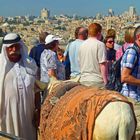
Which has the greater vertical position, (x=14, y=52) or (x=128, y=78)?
(x=14, y=52)

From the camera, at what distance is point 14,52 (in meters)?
5.25

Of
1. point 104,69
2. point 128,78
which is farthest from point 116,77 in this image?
point 128,78

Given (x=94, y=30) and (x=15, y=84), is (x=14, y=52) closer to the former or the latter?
(x=15, y=84)

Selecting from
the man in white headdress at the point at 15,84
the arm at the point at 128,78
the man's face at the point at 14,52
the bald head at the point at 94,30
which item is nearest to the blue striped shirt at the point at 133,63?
the arm at the point at 128,78

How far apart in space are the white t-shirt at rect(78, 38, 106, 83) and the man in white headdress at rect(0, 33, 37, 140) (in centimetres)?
161

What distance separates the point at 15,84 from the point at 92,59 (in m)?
1.90

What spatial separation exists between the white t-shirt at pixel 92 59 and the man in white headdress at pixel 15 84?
1607mm

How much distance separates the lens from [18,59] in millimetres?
5277

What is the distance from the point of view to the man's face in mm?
5242

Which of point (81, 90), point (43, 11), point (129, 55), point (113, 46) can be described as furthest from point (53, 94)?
point (43, 11)

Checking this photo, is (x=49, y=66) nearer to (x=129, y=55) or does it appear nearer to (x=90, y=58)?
(x=90, y=58)

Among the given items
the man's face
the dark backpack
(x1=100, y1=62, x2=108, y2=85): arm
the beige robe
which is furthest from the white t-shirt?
the man's face

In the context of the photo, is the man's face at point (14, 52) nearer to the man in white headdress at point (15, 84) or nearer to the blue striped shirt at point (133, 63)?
the man in white headdress at point (15, 84)

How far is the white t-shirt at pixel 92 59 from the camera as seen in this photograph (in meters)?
6.88
